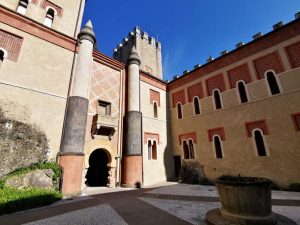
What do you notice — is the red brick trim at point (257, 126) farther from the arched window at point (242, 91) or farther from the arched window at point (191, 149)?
the arched window at point (191, 149)

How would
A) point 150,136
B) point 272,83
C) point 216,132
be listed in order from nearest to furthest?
point 272,83 < point 216,132 < point 150,136

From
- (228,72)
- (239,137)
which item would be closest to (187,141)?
(239,137)

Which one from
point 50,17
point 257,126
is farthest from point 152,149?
point 50,17

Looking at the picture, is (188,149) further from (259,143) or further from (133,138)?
(259,143)

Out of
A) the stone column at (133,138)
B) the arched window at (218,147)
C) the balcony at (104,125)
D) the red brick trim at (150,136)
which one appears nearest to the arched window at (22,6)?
the stone column at (133,138)

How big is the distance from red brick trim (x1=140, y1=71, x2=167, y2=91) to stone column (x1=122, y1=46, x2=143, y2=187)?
1.36 metres

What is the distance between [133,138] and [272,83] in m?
10.7

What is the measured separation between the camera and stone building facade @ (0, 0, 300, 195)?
34.1 ft

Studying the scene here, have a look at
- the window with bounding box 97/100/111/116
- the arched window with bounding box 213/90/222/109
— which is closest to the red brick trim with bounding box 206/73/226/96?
the arched window with bounding box 213/90/222/109

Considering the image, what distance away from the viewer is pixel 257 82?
41.9 feet

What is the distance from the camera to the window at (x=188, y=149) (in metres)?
15.7

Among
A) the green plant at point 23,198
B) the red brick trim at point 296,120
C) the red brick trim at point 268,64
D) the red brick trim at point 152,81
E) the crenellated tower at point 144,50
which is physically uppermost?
the crenellated tower at point 144,50

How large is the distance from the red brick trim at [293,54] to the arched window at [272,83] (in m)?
1.20

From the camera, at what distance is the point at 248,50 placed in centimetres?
1366
